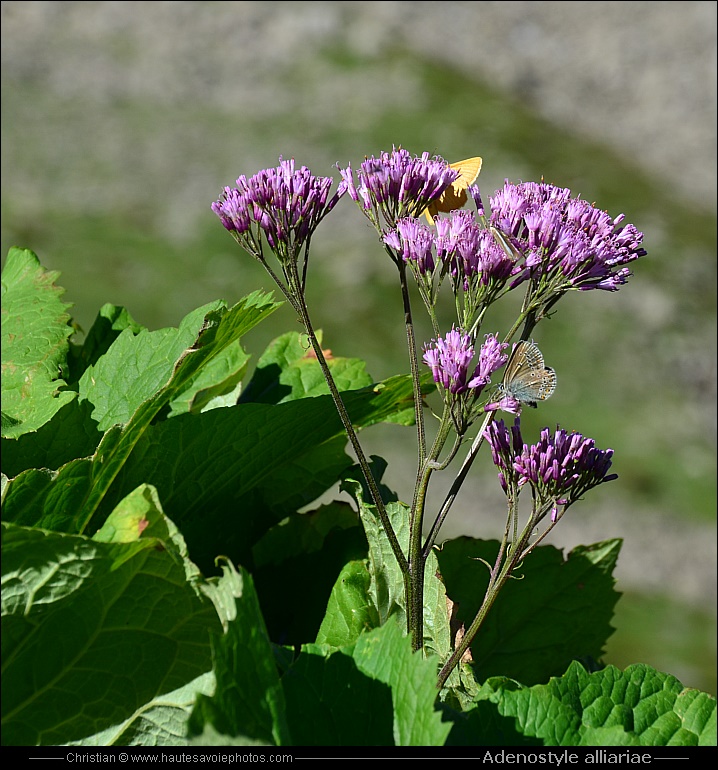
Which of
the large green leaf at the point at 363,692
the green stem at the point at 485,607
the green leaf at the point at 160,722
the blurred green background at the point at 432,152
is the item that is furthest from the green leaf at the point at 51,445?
the blurred green background at the point at 432,152

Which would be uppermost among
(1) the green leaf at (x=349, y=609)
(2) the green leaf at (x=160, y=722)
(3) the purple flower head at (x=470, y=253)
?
(3) the purple flower head at (x=470, y=253)

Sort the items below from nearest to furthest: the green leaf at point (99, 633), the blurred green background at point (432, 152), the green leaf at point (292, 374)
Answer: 1. the green leaf at point (99, 633)
2. the green leaf at point (292, 374)
3. the blurred green background at point (432, 152)

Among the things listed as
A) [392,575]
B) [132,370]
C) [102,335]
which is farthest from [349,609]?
[102,335]

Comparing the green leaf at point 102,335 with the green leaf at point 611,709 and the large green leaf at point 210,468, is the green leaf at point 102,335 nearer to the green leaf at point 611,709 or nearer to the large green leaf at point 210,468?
the large green leaf at point 210,468

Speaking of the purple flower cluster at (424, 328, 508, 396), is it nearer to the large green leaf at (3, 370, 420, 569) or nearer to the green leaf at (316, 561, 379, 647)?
the large green leaf at (3, 370, 420, 569)
